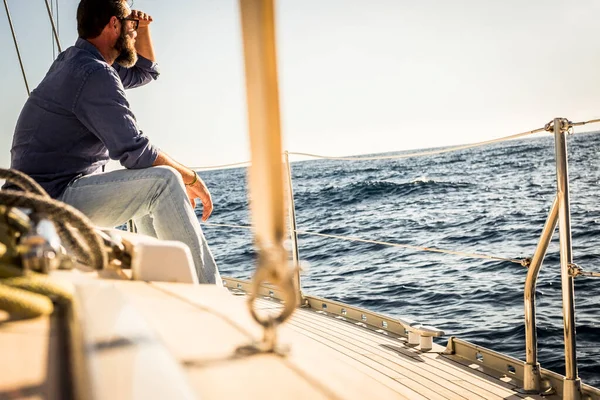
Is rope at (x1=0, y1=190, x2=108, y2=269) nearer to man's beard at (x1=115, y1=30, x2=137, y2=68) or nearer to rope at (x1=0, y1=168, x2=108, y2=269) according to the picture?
rope at (x1=0, y1=168, x2=108, y2=269)

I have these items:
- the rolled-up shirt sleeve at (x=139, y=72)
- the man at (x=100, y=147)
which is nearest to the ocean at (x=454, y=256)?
the rolled-up shirt sleeve at (x=139, y=72)

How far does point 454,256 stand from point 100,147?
6.28 meters

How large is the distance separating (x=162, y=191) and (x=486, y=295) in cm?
436

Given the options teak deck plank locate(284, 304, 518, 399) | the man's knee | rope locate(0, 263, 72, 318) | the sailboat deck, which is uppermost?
the man's knee

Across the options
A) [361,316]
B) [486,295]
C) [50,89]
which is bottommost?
[486,295]

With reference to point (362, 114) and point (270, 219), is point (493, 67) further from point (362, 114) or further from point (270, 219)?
point (270, 219)

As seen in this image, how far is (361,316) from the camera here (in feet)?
7.36

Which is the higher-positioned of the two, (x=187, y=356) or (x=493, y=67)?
(x=493, y=67)

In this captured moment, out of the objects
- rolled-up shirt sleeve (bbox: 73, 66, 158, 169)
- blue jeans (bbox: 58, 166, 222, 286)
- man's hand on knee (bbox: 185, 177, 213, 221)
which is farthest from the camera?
man's hand on knee (bbox: 185, 177, 213, 221)

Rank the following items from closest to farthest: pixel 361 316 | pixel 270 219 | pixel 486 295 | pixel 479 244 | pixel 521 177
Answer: pixel 270 219 < pixel 361 316 < pixel 486 295 < pixel 479 244 < pixel 521 177

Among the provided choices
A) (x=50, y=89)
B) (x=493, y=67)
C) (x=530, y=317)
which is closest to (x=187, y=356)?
(x=530, y=317)

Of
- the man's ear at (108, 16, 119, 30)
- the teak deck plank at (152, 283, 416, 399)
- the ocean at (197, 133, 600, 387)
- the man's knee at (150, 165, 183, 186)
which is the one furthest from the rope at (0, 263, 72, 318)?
the ocean at (197, 133, 600, 387)

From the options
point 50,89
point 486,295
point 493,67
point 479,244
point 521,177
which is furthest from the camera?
point 493,67

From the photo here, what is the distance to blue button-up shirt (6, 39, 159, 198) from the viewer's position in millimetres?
1491
